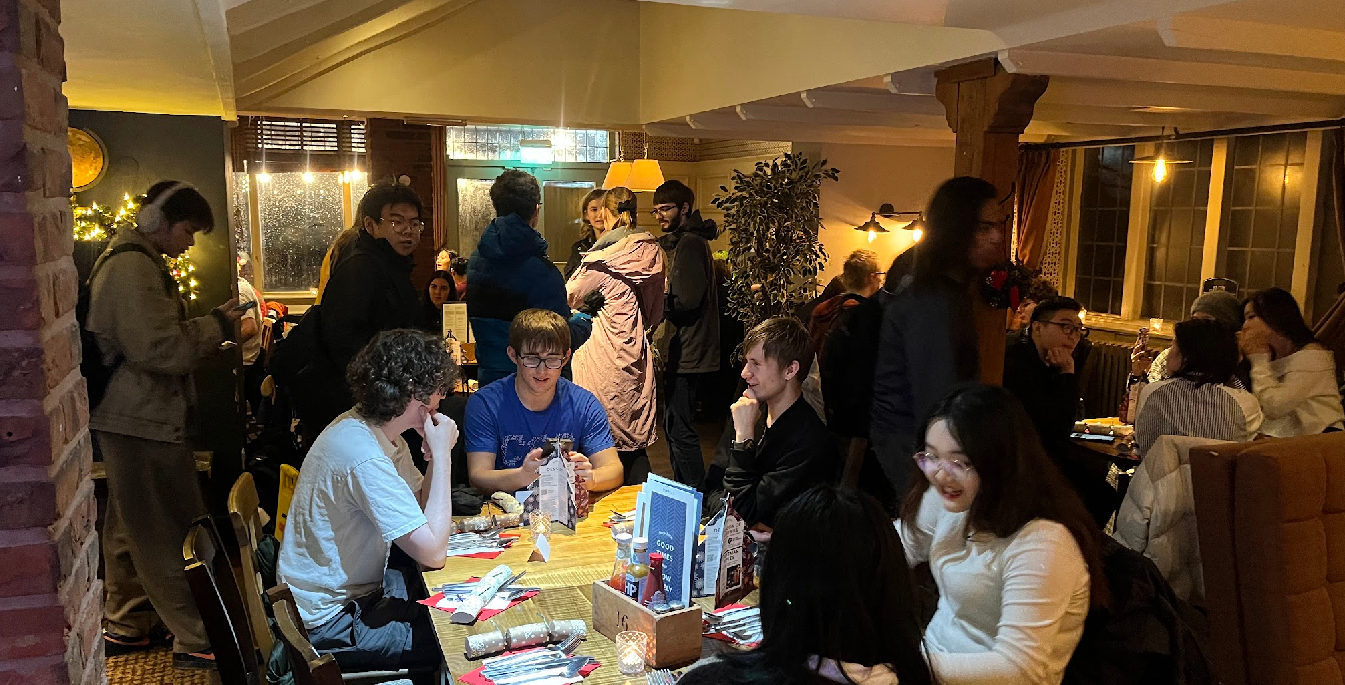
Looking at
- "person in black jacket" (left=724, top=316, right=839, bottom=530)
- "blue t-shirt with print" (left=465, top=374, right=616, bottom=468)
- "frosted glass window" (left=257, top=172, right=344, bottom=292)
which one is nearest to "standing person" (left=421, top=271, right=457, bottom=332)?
"frosted glass window" (left=257, top=172, right=344, bottom=292)

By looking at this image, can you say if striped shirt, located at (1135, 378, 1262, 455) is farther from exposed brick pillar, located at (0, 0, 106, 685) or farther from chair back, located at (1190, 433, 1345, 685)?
exposed brick pillar, located at (0, 0, 106, 685)

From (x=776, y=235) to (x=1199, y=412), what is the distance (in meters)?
3.48

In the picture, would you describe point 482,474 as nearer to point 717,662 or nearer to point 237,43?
point 717,662

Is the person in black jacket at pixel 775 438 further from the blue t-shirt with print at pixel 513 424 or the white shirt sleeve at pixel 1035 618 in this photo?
the white shirt sleeve at pixel 1035 618

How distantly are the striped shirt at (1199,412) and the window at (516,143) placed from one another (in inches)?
278

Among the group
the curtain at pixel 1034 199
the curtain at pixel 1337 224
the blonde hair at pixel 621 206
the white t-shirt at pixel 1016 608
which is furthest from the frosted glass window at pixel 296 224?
the white t-shirt at pixel 1016 608

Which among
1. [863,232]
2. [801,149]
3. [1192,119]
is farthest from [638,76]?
[1192,119]

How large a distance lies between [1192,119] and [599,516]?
549cm

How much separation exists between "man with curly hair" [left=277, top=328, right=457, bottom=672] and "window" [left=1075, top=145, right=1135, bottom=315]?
22.3 ft

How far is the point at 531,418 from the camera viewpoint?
3000mm

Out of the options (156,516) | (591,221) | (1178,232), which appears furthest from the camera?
(1178,232)

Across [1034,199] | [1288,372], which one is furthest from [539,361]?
[1034,199]

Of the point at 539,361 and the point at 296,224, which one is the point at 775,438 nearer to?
the point at 539,361

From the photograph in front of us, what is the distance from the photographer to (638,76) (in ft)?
25.1
